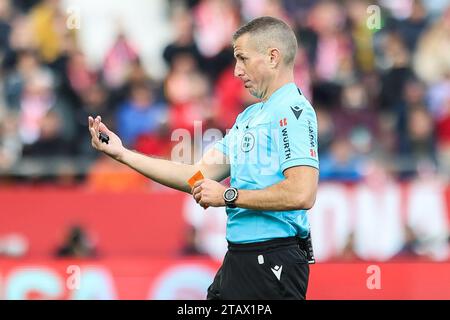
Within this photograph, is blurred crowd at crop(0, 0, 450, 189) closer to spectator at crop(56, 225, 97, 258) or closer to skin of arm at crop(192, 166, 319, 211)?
spectator at crop(56, 225, 97, 258)

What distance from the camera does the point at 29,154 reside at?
14.3 metres

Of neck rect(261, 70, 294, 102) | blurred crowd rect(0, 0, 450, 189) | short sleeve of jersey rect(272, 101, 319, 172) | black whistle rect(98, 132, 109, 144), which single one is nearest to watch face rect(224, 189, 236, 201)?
short sleeve of jersey rect(272, 101, 319, 172)

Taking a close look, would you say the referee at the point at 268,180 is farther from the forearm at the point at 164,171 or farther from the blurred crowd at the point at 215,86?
the blurred crowd at the point at 215,86

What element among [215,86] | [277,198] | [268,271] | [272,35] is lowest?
[268,271]

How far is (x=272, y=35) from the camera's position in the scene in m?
6.83

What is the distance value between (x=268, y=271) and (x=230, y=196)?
1.77 ft

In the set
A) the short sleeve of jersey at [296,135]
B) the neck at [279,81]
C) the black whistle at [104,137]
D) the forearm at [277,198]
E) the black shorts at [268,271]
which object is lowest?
the black shorts at [268,271]

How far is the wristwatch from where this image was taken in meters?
6.54

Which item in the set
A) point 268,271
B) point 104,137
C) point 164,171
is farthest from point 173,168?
point 268,271

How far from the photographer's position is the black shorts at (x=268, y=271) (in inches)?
264

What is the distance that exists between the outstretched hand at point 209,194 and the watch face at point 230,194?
1.1 inches

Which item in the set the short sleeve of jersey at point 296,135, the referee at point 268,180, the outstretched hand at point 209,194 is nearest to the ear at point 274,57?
the referee at point 268,180

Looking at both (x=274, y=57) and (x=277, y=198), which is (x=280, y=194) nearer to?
(x=277, y=198)
